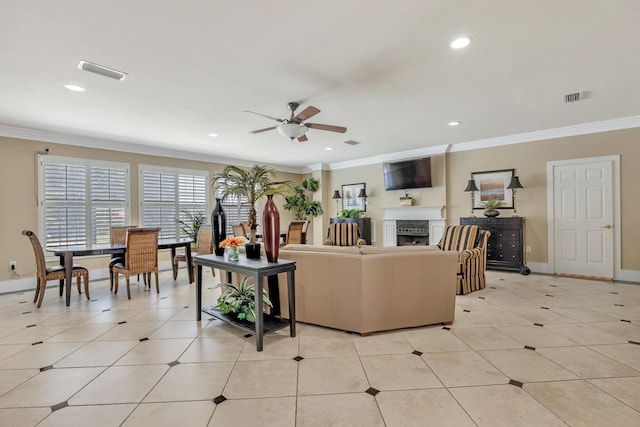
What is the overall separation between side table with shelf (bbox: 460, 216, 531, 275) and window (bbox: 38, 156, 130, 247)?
709cm

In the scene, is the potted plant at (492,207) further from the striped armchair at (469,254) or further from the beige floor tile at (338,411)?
the beige floor tile at (338,411)

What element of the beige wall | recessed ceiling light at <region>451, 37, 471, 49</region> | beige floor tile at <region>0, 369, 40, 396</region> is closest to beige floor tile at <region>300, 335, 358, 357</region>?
beige floor tile at <region>0, 369, 40, 396</region>

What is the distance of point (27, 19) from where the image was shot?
2.29 m

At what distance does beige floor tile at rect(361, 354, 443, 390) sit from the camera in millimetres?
2166

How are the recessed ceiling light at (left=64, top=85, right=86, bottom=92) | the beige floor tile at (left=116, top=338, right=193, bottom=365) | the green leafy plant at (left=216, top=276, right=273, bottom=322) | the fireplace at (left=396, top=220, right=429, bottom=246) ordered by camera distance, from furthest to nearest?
the fireplace at (left=396, top=220, right=429, bottom=246) → the recessed ceiling light at (left=64, top=85, right=86, bottom=92) → the green leafy plant at (left=216, top=276, right=273, bottom=322) → the beige floor tile at (left=116, top=338, right=193, bottom=365)

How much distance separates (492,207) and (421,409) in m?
5.18

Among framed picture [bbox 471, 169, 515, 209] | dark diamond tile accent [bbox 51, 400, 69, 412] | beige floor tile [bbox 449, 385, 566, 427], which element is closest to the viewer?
beige floor tile [bbox 449, 385, 566, 427]

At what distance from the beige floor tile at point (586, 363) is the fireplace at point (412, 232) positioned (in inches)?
181

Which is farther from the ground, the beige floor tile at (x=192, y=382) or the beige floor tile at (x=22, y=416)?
the beige floor tile at (x=22, y=416)

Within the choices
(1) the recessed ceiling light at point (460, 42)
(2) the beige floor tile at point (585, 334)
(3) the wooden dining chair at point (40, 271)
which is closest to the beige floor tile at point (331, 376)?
(2) the beige floor tile at point (585, 334)

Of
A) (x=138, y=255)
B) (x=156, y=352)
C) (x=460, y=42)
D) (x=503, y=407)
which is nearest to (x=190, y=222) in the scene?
(x=138, y=255)

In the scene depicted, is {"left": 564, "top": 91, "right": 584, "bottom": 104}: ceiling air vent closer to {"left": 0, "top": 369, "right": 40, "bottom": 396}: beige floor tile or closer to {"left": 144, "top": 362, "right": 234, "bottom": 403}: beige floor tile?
{"left": 144, "top": 362, "right": 234, "bottom": 403}: beige floor tile

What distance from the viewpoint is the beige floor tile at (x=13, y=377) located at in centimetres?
218

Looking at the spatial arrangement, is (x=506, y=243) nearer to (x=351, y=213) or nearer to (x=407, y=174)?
(x=407, y=174)
